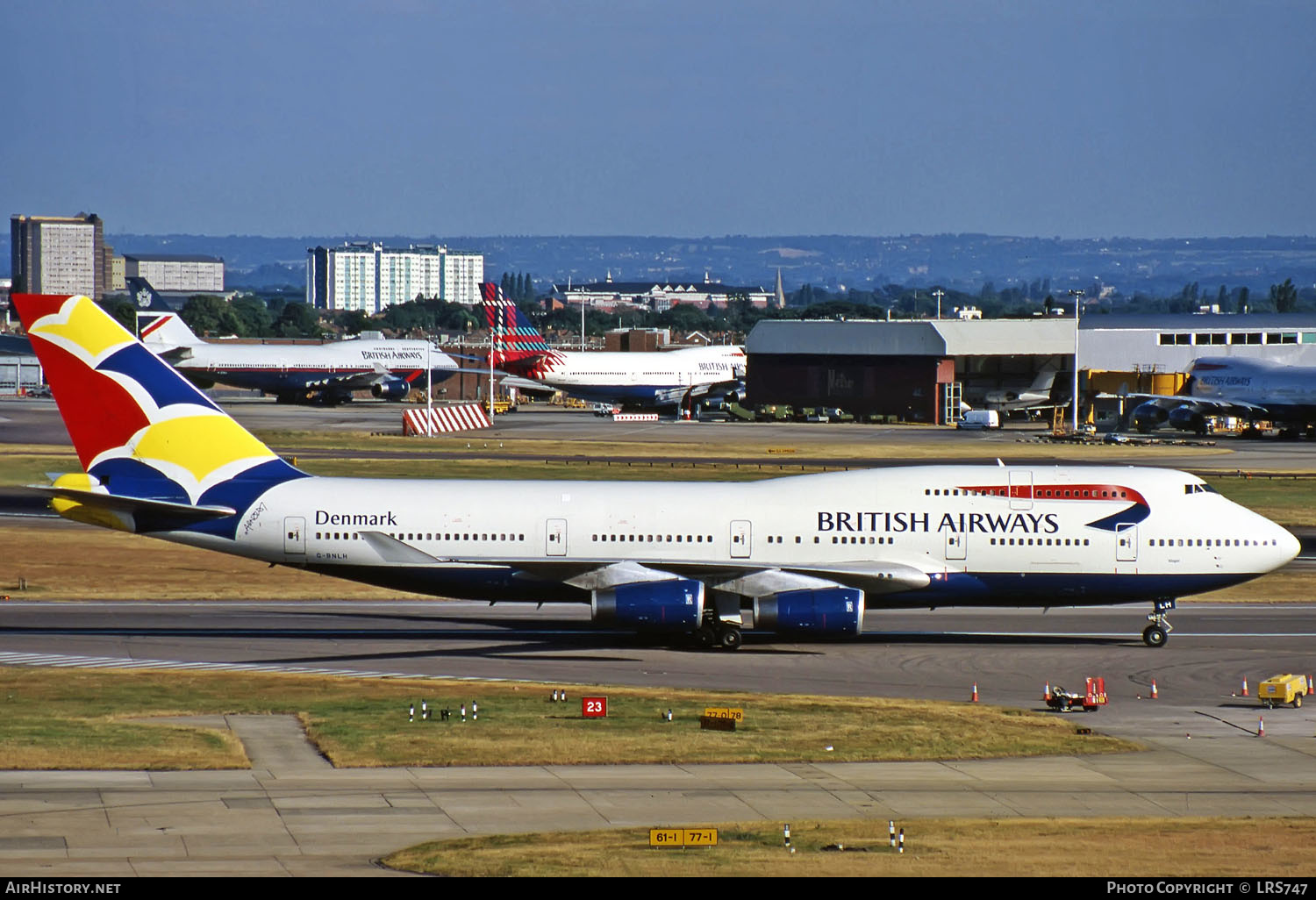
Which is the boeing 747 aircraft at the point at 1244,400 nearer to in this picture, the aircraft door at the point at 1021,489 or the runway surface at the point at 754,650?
the runway surface at the point at 754,650

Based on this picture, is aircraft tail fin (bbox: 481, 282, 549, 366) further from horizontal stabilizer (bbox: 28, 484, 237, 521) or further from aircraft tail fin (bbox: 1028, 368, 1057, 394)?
horizontal stabilizer (bbox: 28, 484, 237, 521)

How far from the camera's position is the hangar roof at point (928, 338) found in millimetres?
148625

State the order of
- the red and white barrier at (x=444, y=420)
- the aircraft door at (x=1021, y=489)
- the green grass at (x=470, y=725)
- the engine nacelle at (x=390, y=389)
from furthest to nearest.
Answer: the engine nacelle at (x=390, y=389) < the red and white barrier at (x=444, y=420) < the aircraft door at (x=1021, y=489) < the green grass at (x=470, y=725)

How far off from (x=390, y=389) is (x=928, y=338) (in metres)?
51.3

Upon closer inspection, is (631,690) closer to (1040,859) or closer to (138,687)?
(138,687)

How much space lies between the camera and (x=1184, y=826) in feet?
81.8

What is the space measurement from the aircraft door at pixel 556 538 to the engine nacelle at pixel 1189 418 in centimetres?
9637

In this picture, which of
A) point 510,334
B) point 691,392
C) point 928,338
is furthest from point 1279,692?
point 510,334

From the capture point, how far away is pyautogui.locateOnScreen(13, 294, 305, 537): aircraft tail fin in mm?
42688

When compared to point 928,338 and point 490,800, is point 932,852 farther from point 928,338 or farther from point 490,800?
point 928,338

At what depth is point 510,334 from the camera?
543 ft

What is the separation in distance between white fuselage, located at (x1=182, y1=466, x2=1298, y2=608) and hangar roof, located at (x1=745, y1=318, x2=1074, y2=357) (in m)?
105

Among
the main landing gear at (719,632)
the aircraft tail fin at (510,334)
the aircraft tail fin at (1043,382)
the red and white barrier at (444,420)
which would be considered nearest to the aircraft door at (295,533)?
the main landing gear at (719,632)

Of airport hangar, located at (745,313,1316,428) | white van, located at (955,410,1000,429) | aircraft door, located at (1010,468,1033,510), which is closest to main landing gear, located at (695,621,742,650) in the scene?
aircraft door, located at (1010,468,1033,510)
